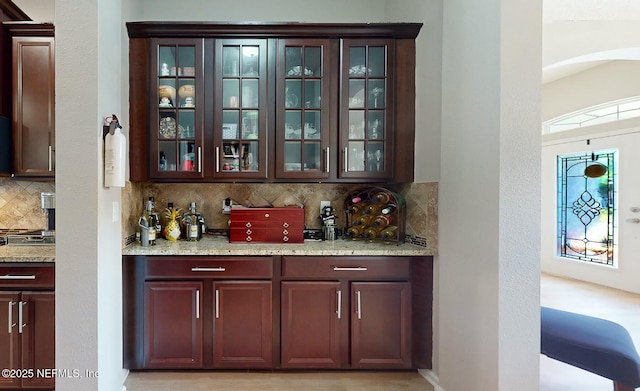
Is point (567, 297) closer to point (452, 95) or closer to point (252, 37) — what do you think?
point (452, 95)

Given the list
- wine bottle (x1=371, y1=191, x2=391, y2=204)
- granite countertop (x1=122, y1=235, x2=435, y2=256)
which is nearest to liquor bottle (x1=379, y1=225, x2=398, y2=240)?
granite countertop (x1=122, y1=235, x2=435, y2=256)

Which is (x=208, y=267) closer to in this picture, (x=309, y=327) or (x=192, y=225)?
(x=192, y=225)

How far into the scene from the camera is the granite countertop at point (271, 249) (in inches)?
75.0

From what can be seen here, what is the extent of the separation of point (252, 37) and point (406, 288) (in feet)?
7.23

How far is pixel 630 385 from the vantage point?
1.49 m

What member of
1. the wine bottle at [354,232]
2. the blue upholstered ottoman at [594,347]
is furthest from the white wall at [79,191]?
the blue upholstered ottoman at [594,347]

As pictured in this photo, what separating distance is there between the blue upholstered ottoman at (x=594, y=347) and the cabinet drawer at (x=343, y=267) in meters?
0.96

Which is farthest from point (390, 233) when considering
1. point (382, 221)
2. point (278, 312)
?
point (278, 312)

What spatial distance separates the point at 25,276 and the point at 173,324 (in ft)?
3.09

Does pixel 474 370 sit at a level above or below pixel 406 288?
below

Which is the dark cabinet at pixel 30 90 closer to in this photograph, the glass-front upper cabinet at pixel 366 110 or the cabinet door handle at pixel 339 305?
the glass-front upper cabinet at pixel 366 110

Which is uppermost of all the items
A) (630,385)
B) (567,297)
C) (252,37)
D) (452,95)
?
(252,37)

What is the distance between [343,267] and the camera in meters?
1.96

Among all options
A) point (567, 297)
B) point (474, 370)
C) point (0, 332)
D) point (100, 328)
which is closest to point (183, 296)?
point (100, 328)
